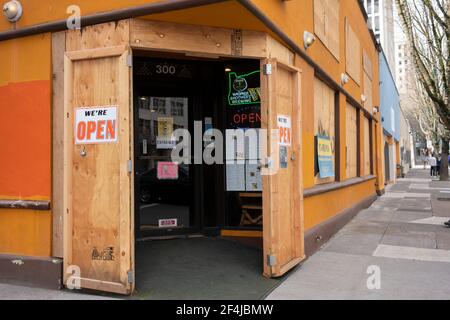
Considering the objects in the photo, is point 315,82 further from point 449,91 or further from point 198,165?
point 449,91

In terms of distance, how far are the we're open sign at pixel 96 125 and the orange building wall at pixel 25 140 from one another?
523 mm

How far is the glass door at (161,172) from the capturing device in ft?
23.2

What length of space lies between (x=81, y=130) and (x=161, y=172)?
235 centimetres

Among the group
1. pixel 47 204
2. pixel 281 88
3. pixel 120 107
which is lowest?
pixel 47 204

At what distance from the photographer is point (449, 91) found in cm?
1073

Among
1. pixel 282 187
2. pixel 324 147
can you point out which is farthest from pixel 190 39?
pixel 324 147

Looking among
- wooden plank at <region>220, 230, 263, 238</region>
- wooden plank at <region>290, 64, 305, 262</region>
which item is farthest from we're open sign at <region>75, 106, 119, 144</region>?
wooden plank at <region>220, 230, 263, 238</region>

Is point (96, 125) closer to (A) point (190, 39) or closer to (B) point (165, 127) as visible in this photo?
(A) point (190, 39)

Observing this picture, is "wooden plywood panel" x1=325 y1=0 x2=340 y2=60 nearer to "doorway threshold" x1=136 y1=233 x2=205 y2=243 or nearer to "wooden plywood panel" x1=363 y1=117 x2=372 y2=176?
"doorway threshold" x1=136 y1=233 x2=205 y2=243

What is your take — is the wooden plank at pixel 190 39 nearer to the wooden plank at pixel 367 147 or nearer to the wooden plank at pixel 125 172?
the wooden plank at pixel 125 172

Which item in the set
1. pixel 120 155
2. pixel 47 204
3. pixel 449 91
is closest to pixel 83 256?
pixel 47 204

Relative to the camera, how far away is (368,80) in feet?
49.6

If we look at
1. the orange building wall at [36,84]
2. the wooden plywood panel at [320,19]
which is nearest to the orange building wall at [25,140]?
the orange building wall at [36,84]
